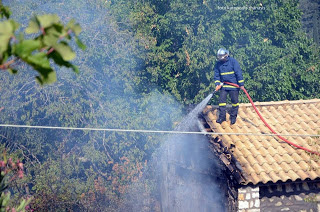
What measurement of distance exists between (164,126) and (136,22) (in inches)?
183

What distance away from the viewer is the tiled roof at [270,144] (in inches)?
329

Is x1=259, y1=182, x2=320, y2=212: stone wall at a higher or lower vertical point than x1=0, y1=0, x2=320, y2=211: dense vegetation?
lower

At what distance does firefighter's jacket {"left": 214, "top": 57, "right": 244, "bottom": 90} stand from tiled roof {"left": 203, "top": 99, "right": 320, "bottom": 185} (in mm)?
1192

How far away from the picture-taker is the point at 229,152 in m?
8.77

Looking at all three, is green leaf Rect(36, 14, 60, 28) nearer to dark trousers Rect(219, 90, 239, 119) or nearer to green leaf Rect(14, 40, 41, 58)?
green leaf Rect(14, 40, 41, 58)

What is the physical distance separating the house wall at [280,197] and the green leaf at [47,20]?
22.8ft

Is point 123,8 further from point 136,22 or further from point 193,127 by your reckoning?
point 193,127

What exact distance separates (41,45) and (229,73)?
297 inches

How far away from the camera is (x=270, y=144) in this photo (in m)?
9.34

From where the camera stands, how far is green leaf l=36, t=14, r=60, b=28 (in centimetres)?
215

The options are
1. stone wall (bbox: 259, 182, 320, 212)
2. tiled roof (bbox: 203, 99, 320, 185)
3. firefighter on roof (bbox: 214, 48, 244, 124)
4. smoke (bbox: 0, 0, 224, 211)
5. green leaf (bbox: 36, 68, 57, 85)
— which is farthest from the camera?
smoke (bbox: 0, 0, 224, 211)

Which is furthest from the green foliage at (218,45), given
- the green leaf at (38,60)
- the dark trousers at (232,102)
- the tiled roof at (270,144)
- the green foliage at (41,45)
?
the green leaf at (38,60)

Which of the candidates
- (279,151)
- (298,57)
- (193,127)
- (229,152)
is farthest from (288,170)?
(298,57)

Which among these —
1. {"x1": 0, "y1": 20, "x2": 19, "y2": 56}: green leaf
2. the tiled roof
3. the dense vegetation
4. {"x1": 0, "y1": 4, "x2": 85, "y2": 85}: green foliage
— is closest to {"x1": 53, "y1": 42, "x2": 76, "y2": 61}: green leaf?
{"x1": 0, "y1": 4, "x2": 85, "y2": 85}: green foliage
